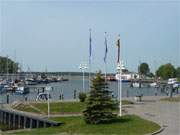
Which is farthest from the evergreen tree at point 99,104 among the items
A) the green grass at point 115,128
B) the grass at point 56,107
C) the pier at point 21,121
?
the grass at point 56,107

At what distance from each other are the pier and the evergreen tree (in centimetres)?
415

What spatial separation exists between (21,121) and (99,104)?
565 inches

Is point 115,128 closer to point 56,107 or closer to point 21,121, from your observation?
point 56,107

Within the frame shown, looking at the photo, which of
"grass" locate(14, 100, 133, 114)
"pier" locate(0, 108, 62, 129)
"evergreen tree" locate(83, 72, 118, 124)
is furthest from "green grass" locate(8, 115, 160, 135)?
"grass" locate(14, 100, 133, 114)

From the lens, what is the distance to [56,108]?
4525cm

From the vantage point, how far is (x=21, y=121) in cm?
4494

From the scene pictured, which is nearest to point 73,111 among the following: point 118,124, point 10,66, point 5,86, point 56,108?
point 56,108

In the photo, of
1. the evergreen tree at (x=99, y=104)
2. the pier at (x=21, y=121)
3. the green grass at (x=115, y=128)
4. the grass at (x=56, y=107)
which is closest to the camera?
the green grass at (x=115, y=128)

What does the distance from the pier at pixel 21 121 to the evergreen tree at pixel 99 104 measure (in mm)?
4149

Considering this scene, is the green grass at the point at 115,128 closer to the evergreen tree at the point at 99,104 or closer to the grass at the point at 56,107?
the evergreen tree at the point at 99,104

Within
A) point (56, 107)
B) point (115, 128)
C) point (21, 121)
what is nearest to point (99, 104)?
point (115, 128)

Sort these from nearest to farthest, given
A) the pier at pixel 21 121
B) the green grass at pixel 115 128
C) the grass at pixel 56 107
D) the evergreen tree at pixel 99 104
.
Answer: the green grass at pixel 115 128 → the evergreen tree at pixel 99 104 → the pier at pixel 21 121 → the grass at pixel 56 107

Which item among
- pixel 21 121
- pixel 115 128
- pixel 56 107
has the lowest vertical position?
pixel 21 121

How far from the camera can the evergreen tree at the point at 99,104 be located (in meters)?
32.3
